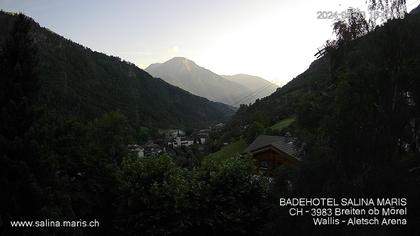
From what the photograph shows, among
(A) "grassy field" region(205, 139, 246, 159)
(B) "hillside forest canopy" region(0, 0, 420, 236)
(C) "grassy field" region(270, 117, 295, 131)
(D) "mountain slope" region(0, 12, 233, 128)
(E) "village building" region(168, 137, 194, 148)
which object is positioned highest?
(D) "mountain slope" region(0, 12, 233, 128)

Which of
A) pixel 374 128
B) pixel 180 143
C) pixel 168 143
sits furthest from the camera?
pixel 180 143

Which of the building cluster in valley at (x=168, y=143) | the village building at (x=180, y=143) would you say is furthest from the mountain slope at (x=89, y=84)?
the village building at (x=180, y=143)

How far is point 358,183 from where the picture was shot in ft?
39.5

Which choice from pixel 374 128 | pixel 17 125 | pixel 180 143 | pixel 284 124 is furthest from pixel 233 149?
pixel 180 143

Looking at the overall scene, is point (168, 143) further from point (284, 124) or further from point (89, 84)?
point (284, 124)

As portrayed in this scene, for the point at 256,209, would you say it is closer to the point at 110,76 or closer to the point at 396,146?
the point at 396,146

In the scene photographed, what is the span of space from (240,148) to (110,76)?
4740 inches

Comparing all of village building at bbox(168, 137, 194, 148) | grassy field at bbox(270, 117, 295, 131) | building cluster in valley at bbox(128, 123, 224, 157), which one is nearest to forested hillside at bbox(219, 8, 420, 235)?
building cluster in valley at bbox(128, 123, 224, 157)

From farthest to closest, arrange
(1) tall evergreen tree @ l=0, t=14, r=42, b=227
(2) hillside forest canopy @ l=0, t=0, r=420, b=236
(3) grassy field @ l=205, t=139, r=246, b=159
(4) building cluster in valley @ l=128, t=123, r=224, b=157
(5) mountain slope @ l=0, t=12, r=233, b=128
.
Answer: (5) mountain slope @ l=0, t=12, r=233, b=128
(4) building cluster in valley @ l=128, t=123, r=224, b=157
(3) grassy field @ l=205, t=139, r=246, b=159
(1) tall evergreen tree @ l=0, t=14, r=42, b=227
(2) hillside forest canopy @ l=0, t=0, r=420, b=236

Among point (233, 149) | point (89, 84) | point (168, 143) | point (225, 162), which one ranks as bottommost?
point (225, 162)

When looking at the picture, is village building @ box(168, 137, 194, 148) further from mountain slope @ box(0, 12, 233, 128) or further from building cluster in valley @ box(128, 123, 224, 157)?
mountain slope @ box(0, 12, 233, 128)

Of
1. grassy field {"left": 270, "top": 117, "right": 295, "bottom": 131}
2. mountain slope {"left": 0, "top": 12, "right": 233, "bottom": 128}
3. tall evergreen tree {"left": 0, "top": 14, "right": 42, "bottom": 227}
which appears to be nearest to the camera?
tall evergreen tree {"left": 0, "top": 14, "right": 42, "bottom": 227}

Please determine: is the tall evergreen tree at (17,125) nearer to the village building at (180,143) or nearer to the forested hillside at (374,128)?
the forested hillside at (374,128)

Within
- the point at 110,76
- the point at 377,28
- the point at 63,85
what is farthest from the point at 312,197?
the point at 110,76
